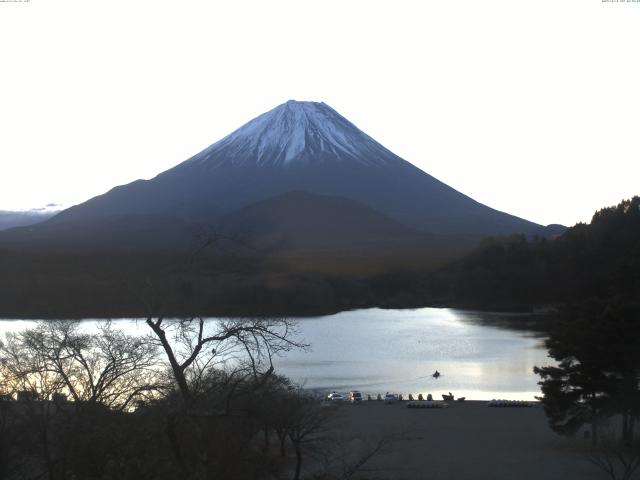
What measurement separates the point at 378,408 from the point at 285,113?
218 feet

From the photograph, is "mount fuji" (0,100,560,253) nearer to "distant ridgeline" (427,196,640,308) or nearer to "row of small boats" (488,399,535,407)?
"distant ridgeline" (427,196,640,308)

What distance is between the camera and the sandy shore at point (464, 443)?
8.42 m

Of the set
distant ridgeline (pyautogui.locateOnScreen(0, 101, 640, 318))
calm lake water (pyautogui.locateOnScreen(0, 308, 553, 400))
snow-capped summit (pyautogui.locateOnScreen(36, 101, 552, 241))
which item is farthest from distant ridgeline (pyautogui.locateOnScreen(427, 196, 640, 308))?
snow-capped summit (pyautogui.locateOnScreen(36, 101, 552, 241))

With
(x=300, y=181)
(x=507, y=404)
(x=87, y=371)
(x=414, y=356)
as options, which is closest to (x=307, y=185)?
(x=300, y=181)

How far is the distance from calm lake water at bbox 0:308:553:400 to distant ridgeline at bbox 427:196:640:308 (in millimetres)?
2868

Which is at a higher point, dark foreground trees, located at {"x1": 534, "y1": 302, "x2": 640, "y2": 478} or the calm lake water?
dark foreground trees, located at {"x1": 534, "y1": 302, "x2": 640, "y2": 478}

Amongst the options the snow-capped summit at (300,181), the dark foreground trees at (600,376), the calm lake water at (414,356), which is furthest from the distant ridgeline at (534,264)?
the dark foreground trees at (600,376)

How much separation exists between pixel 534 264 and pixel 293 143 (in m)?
42.4

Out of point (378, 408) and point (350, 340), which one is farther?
point (350, 340)

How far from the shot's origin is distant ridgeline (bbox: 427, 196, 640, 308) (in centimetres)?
3334

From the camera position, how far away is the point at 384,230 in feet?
165

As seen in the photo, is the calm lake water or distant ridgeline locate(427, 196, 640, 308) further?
distant ridgeline locate(427, 196, 640, 308)

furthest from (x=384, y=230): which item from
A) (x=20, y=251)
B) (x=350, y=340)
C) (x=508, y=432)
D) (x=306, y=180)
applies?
(x=508, y=432)

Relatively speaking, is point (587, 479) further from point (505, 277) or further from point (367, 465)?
point (505, 277)
